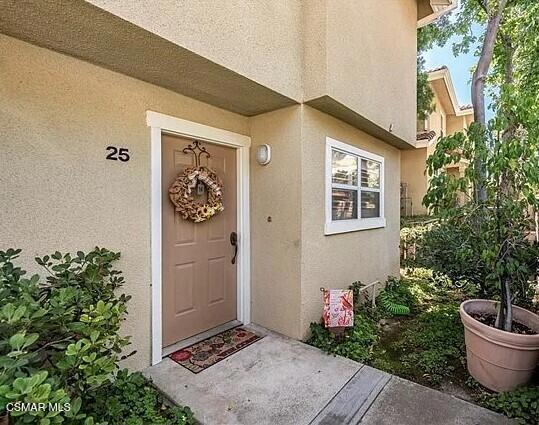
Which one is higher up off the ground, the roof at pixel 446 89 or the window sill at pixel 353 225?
the roof at pixel 446 89

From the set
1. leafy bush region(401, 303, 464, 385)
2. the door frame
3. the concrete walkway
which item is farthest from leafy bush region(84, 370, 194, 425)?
leafy bush region(401, 303, 464, 385)

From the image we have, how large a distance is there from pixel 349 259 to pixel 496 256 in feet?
6.76

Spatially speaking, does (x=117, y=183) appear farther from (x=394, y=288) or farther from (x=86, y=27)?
(x=394, y=288)

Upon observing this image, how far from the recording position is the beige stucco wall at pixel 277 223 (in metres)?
3.71

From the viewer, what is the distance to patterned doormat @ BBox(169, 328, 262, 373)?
3.18 metres

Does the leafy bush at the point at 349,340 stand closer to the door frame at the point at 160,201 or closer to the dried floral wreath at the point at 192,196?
the door frame at the point at 160,201

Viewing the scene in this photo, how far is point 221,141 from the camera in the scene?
12.6 feet

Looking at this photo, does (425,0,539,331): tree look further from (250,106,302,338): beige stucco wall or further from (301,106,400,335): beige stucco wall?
(250,106,302,338): beige stucco wall

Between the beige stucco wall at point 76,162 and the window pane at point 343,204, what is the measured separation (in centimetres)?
251

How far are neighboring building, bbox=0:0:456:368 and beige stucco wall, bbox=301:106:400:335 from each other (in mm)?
27

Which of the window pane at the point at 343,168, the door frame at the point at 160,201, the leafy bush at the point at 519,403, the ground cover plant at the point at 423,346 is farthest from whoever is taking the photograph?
the window pane at the point at 343,168

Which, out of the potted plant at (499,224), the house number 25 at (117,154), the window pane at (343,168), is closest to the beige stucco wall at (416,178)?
the window pane at (343,168)

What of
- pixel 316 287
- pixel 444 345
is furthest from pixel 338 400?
pixel 444 345

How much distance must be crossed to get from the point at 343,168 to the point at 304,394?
3165 mm
